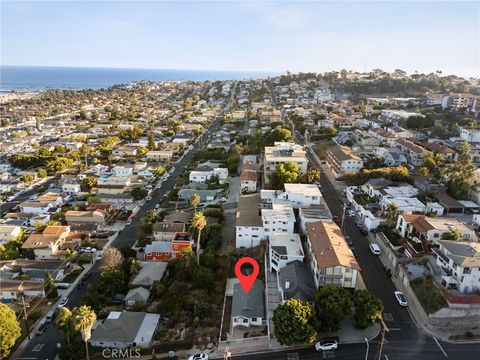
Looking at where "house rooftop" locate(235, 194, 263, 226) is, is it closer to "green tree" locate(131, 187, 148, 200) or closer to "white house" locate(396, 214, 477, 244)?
"white house" locate(396, 214, 477, 244)

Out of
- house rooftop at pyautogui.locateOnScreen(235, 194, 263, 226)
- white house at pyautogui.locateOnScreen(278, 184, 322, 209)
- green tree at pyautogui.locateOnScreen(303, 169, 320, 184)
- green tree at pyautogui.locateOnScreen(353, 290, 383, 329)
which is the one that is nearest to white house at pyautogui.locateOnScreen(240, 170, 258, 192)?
house rooftop at pyautogui.locateOnScreen(235, 194, 263, 226)

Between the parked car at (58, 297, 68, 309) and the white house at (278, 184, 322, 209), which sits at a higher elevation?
the white house at (278, 184, 322, 209)

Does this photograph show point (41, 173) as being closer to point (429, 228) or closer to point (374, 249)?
point (374, 249)

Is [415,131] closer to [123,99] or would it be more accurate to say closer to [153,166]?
[153,166]

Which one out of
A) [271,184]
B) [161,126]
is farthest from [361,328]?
[161,126]

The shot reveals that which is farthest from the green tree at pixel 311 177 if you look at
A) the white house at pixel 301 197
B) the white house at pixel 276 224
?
the white house at pixel 276 224

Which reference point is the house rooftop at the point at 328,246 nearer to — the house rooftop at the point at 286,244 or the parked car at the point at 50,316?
the house rooftop at the point at 286,244

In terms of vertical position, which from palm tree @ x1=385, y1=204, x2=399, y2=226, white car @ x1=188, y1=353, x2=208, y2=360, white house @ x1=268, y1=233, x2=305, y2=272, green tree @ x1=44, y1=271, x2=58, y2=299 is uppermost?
palm tree @ x1=385, y1=204, x2=399, y2=226
